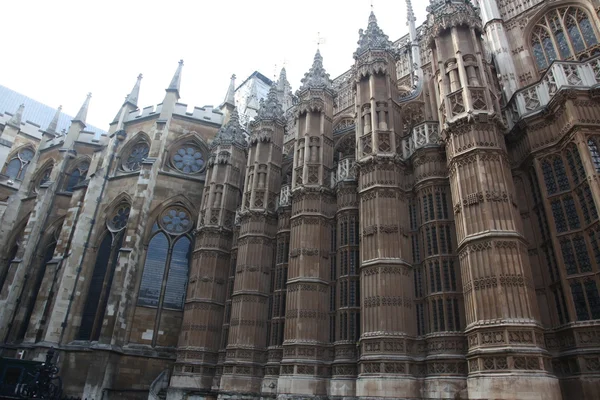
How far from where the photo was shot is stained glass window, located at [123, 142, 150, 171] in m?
27.9

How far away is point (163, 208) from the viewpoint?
25656 millimetres

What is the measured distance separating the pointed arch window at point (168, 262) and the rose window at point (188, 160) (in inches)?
121

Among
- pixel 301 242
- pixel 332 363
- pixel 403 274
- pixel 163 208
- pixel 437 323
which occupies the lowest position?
pixel 332 363

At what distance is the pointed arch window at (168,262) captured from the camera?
921 inches

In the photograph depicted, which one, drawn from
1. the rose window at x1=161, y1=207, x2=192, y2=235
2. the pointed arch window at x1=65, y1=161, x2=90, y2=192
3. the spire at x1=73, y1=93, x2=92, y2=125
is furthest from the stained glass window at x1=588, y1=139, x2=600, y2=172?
the spire at x1=73, y1=93, x2=92, y2=125

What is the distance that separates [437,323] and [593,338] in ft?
12.8

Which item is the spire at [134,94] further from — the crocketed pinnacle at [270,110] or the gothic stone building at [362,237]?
the crocketed pinnacle at [270,110]

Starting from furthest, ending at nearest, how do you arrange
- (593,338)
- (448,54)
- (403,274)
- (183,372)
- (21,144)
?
(21,144)
(183,372)
(448,54)
(403,274)
(593,338)

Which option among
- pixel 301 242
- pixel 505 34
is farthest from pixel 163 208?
pixel 505 34

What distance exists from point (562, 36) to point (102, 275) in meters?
25.3

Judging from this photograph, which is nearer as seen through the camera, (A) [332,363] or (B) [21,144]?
(A) [332,363]

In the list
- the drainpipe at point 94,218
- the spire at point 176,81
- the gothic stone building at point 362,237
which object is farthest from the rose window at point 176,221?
the spire at point 176,81

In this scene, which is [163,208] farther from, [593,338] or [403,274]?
[593,338]

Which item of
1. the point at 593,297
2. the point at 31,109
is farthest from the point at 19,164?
the point at 593,297
